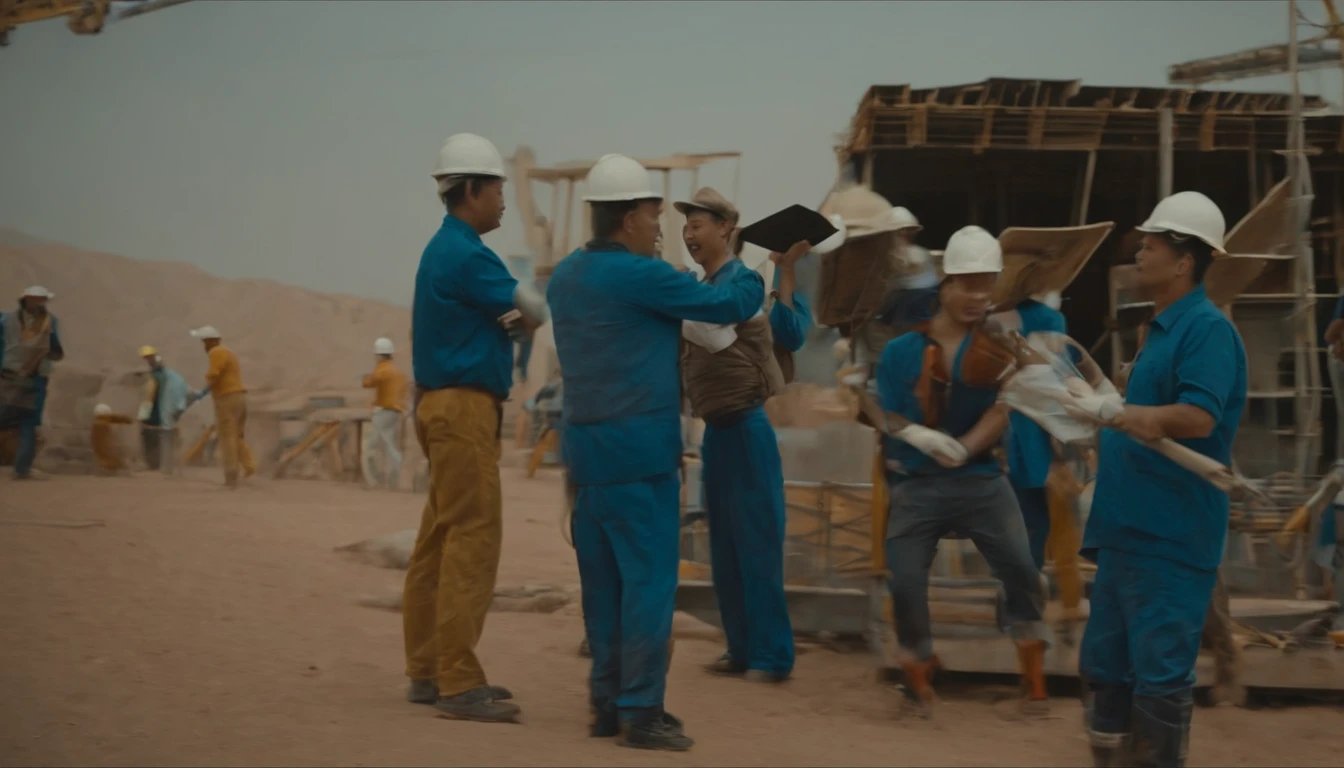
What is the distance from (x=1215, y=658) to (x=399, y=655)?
3.38m

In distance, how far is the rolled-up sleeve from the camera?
3568mm

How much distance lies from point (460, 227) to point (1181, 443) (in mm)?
2488

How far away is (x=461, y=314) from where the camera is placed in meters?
4.70

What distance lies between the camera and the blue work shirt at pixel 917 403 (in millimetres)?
4645

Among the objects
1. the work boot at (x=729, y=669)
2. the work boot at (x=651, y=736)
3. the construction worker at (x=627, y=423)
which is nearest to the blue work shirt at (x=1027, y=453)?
the work boot at (x=729, y=669)

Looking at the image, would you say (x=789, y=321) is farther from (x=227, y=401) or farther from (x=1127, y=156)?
(x=227, y=401)

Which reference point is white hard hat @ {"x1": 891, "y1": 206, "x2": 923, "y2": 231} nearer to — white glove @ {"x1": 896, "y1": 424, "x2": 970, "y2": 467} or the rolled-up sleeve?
white glove @ {"x1": 896, "y1": 424, "x2": 970, "y2": 467}

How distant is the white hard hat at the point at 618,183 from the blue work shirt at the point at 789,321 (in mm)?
1108

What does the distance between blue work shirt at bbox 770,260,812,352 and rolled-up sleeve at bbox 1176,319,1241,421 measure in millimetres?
2012

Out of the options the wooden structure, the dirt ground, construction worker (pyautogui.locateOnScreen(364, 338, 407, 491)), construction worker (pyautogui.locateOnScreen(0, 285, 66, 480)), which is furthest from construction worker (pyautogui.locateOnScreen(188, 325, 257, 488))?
the wooden structure

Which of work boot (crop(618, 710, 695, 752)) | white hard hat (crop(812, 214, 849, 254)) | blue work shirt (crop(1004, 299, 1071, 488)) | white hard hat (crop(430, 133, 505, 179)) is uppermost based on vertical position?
white hard hat (crop(430, 133, 505, 179))

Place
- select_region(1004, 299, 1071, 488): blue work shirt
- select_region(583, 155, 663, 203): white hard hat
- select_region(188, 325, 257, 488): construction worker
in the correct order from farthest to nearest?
1. select_region(188, 325, 257, 488): construction worker
2. select_region(1004, 299, 1071, 488): blue work shirt
3. select_region(583, 155, 663, 203): white hard hat

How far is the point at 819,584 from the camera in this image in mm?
6809

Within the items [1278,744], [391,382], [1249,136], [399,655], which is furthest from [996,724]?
[391,382]
